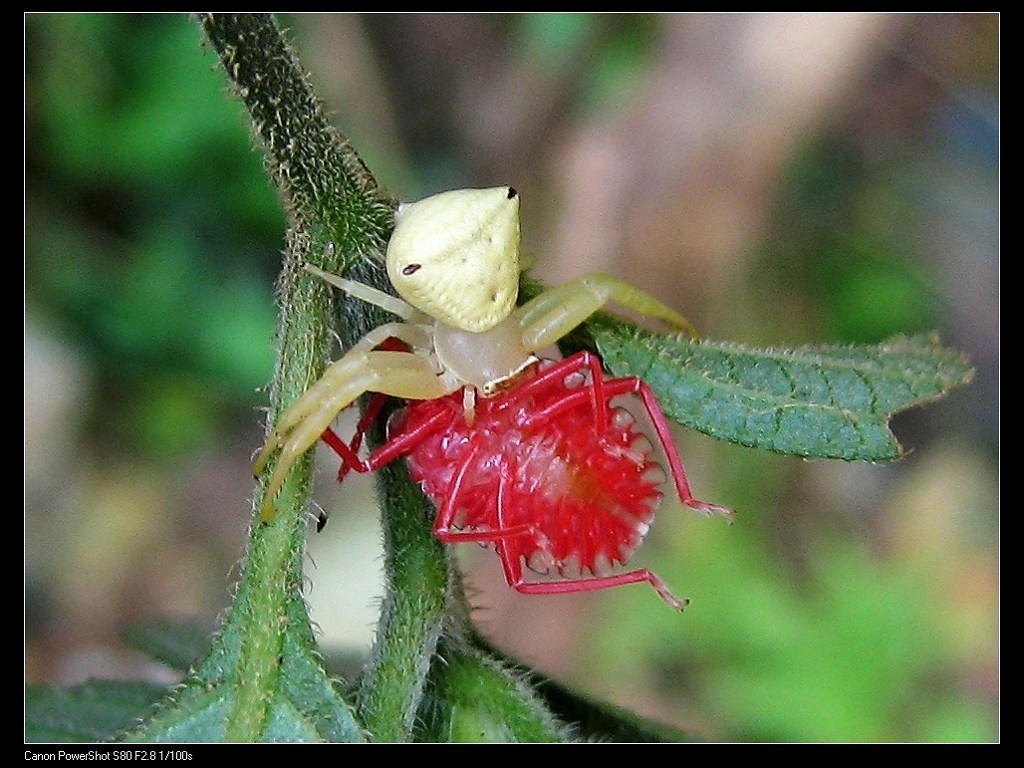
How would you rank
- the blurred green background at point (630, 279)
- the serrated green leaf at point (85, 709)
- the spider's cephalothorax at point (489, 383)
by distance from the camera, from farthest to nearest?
the blurred green background at point (630, 279), the serrated green leaf at point (85, 709), the spider's cephalothorax at point (489, 383)

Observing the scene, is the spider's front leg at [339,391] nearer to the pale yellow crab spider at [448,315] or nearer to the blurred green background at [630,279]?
the pale yellow crab spider at [448,315]

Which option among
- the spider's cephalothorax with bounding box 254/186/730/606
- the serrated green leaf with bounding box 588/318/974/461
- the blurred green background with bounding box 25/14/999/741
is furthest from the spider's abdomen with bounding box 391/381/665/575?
the blurred green background with bounding box 25/14/999/741

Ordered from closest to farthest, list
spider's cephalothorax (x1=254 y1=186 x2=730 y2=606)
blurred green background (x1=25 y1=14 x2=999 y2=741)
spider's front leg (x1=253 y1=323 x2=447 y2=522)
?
spider's front leg (x1=253 y1=323 x2=447 y2=522), spider's cephalothorax (x1=254 y1=186 x2=730 y2=606), blurred green background (x1=25 y1=14 x2=999 y2=741)

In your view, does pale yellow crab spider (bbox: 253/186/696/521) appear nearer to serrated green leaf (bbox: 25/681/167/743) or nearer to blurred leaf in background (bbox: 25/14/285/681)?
serrated green leaf (bbox: 25/681/167/743)

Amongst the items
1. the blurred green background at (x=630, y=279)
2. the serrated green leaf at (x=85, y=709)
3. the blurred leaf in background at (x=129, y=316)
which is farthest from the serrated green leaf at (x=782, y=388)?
the blurred leaf in background at (x=129, y=316)

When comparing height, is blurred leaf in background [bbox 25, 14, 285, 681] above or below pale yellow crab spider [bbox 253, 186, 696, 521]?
above

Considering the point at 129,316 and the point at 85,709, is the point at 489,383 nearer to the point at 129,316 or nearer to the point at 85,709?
the point at 85,709
